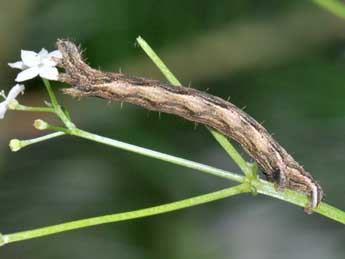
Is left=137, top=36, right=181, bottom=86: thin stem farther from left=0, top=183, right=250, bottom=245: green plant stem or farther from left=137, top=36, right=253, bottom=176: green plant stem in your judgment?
left=0, top=183, right=250, bottom=245: green plant stem

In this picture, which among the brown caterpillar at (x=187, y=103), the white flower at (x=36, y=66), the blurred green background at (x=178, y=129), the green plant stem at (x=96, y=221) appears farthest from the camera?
the blurred green background at (x=178, y=129)

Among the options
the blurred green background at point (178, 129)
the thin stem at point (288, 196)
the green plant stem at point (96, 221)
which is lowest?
the thin stem at point (288, 196)

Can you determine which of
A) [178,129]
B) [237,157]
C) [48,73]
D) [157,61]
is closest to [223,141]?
[237,157]

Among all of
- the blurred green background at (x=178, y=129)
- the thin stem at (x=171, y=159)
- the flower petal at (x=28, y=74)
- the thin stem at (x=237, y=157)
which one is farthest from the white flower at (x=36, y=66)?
the blurred green background at (x=178, y=129)

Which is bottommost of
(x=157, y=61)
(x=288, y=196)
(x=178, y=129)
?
(x=288, y=196)

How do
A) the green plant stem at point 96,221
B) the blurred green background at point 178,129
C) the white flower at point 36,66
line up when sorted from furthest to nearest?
the blurred green background at point 178,129
the white flower at point 36,66
the green plant stem at point 96,221

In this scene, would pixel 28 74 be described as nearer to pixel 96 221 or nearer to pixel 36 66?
pixel 36 66

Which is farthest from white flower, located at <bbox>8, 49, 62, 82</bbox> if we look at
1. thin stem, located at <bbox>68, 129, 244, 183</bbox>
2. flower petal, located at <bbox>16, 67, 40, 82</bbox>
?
thin stem, located at <bbox>68, 129, 244, 183</bbox>

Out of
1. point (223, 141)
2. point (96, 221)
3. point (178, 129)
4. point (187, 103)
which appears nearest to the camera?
point (96, 221)

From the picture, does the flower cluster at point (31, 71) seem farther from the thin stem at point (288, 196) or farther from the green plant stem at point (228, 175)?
the thin stem at point (288, 196)
